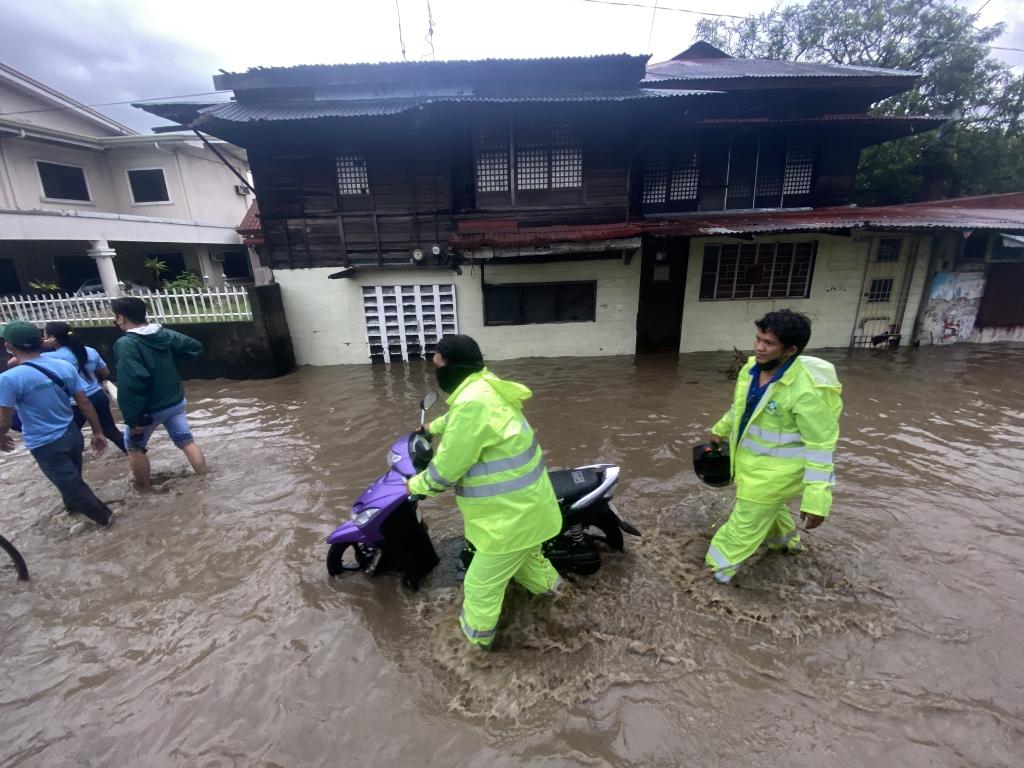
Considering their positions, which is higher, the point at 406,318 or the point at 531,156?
the point at 531,156

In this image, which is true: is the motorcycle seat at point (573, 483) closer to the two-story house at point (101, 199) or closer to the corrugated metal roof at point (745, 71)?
the corrugated metal roof at point (745, 71)

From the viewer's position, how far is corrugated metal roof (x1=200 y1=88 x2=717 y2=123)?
298 inches

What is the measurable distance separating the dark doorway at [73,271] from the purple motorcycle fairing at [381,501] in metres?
17.4

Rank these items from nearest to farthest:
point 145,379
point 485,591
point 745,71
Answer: point 485,591
point 145,379
point 745,71

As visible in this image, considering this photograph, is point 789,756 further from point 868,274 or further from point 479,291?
point 868,274

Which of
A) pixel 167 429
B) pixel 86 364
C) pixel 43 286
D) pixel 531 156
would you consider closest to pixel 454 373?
pixel 167 429

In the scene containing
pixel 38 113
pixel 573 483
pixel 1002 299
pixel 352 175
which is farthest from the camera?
pixel 38 113

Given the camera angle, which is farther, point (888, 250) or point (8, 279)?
point (8, 279)

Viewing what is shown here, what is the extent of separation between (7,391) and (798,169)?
12.9 m

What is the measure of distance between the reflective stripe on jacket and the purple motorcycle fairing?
205cm

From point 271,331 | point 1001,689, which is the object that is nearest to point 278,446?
point 271,331

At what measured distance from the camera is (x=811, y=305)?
989cm

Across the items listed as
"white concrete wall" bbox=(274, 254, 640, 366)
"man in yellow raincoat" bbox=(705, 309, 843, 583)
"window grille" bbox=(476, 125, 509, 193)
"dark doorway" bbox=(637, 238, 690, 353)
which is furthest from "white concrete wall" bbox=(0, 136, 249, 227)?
"man in yellow raincoat" bbox=(705, 309, 843, 583)

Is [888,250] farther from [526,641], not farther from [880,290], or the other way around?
[526,641]
